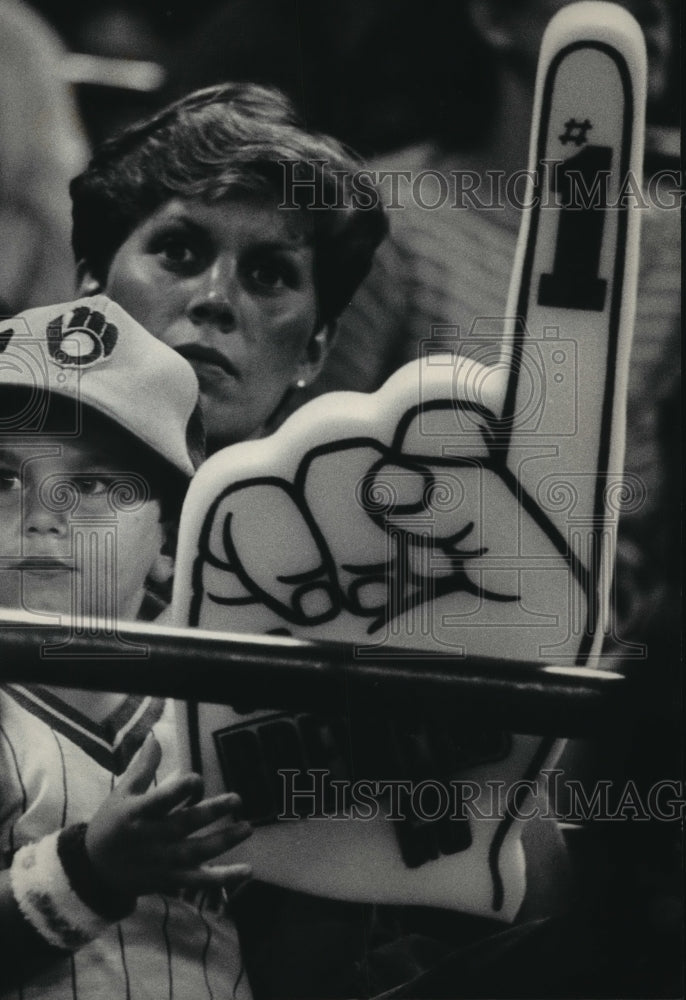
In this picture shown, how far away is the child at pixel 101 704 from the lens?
5.65 feet

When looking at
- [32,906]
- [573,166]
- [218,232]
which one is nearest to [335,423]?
[218,232]

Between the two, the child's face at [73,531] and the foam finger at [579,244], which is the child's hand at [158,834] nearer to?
the child's face at [73,531]

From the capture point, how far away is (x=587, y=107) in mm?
1832

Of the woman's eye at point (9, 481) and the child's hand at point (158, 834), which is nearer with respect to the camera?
the child's hand at point (158, 834)

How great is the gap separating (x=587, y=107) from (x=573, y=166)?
0.09 meters

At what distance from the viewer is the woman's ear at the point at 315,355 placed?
6.00 feet

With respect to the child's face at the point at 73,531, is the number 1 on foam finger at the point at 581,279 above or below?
above

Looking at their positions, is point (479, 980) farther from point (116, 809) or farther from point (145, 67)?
point (145, 67)

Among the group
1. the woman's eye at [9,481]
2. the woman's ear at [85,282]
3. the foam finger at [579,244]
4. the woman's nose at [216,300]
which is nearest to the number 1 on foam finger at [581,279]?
the foam finger at [579,244]

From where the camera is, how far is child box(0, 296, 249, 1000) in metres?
1.72

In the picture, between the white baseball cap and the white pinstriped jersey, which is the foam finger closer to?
the white baseball cap

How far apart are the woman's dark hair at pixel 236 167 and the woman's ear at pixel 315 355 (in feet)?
0.07

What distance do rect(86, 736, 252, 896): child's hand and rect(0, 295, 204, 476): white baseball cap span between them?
47 cm

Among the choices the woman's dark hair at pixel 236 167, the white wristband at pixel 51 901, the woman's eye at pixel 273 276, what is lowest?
the white wristband at pixel 51 901
